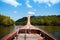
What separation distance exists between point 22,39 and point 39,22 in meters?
56.9

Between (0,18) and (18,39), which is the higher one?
(0,18)

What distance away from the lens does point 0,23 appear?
40.8 m

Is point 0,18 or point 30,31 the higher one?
point 0,18

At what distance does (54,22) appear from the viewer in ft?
185

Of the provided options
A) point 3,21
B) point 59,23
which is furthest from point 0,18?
point 59,23

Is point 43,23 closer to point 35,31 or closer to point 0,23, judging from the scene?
point 0,23

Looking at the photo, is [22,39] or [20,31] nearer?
[22,39]

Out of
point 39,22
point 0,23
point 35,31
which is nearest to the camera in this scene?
point 35,31

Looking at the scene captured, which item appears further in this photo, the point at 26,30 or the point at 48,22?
the point at 48,22

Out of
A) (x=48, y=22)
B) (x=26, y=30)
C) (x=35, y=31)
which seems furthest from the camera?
(x=48, y=22)

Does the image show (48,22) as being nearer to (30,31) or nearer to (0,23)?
(0,23)

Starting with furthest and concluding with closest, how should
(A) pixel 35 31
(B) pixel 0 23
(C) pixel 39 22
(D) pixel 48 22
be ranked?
(C) pixel 39 22, (D) pixel 48 22, (B) pixel 0 23, (A) pixel 35 31

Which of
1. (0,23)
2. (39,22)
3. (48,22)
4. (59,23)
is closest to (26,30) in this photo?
(0,23)

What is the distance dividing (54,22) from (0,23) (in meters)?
21.4
